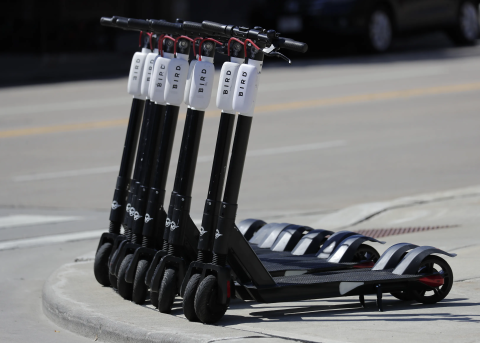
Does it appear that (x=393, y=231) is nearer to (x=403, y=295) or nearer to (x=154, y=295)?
(x=403, y=295)

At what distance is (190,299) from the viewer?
16.5 ft

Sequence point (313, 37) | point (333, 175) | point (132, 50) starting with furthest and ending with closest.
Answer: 1. point (132, 50)
2. point (313, 37)
3. point (333, 175)

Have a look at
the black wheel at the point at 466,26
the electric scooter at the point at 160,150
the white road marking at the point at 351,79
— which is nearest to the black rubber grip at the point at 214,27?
the electric scooter at the point at 160,150

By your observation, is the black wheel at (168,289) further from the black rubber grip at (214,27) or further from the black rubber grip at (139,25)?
the black rubber grip at (139,25)

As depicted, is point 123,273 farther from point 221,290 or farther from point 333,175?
point 333,175

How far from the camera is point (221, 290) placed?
4996 millimetres

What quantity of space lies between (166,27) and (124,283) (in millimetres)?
1623

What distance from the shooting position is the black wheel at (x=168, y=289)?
17.2ft

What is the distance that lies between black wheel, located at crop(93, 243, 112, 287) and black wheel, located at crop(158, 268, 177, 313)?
2.98 feet

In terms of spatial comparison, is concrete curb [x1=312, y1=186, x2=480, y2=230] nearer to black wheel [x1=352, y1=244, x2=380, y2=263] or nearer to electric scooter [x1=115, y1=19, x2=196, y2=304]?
black wheel [x1=352, y1=244, x2=380, y2=263]

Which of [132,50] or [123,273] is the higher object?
[132,50]

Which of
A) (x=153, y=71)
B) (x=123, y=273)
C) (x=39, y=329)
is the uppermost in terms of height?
(x=153, y=71)

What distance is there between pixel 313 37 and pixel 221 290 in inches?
671

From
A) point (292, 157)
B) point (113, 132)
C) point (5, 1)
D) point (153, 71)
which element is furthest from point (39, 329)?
point (5, 1)
